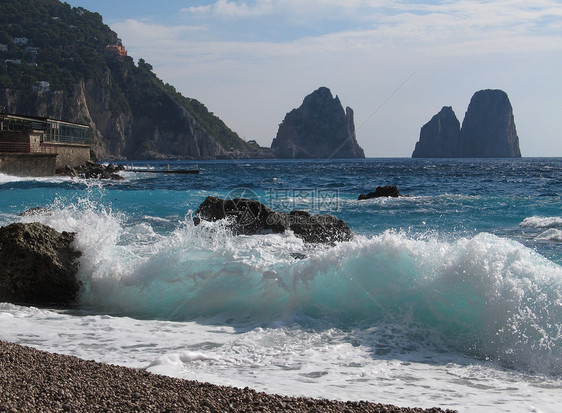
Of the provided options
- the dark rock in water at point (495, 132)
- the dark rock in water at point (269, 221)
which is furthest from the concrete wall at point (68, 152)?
the dark rock in water at point (495, 132)

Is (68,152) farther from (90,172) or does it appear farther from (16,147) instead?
(16,147)

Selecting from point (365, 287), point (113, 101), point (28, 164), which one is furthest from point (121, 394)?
point (113, 101)

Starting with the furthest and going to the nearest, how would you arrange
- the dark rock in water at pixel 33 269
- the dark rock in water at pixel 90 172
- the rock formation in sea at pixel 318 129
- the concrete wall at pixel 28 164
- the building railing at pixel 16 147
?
the rock formation in sea at pixel 318 129 < the dark rock in water at pixel 90 172 < the building railing at pixel 16 147 < the concrete wall at pixel 28 164 < the dark rock in water at pixel 33 269

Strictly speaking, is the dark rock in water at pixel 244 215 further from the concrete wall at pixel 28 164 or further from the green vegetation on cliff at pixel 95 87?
the green vegetation on cliff at pixel 95 87

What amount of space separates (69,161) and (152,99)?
105 m

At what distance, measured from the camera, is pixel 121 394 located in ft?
13.5

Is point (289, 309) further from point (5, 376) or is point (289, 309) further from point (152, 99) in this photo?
point (152, 99)

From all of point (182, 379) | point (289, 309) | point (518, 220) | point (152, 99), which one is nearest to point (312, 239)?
point (289, 309)

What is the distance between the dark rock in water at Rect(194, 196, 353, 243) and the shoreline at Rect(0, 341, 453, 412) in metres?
8.11

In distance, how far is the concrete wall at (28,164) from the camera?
3550cm

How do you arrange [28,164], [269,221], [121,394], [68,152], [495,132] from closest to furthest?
[121,394]
[269,221]
[28,164]
[68,152]
[495,132]

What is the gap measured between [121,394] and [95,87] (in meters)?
131

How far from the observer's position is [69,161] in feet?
151

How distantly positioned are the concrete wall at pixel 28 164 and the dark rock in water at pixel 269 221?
26977mm
